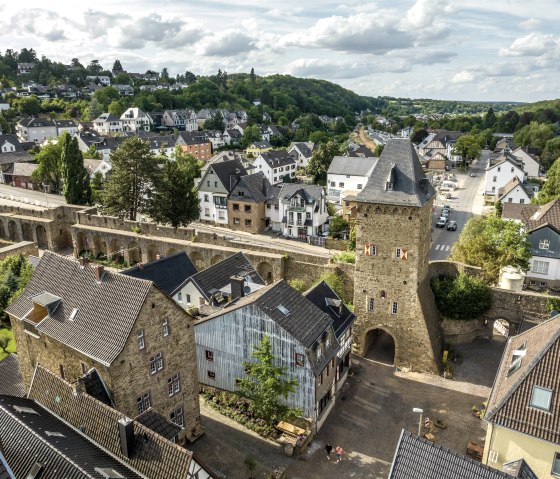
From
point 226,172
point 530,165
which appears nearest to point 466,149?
point 530,165

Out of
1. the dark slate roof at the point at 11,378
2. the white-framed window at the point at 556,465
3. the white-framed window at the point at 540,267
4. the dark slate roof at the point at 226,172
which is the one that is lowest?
the white-framed window at the point at 540,267

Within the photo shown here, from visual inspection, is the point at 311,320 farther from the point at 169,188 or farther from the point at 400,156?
the point at 169,188

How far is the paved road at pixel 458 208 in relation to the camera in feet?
202

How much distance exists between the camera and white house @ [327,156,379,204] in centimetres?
8275

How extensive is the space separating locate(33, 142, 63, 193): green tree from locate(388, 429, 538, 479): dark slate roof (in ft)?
254

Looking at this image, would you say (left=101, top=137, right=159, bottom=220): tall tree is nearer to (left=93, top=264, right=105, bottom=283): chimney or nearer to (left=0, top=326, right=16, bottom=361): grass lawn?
(left=0, top=326, right=16, bottom=361): grass lawn

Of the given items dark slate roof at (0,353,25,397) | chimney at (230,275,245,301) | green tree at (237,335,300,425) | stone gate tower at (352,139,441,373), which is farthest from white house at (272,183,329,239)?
dark slate roof at (0,353,25,397)

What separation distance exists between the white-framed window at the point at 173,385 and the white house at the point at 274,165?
247 ft

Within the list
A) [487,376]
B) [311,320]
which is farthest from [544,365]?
[487,376]

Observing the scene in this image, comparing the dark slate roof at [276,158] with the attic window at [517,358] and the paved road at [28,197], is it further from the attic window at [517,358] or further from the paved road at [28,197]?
the attic window at [517,358]

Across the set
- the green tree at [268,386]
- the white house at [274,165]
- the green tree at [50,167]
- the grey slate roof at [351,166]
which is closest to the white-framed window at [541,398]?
the green tree at [268,386]

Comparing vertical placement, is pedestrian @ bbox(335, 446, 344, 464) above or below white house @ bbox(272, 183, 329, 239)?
below

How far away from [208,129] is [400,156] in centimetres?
13297

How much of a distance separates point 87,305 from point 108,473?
30.0ft
